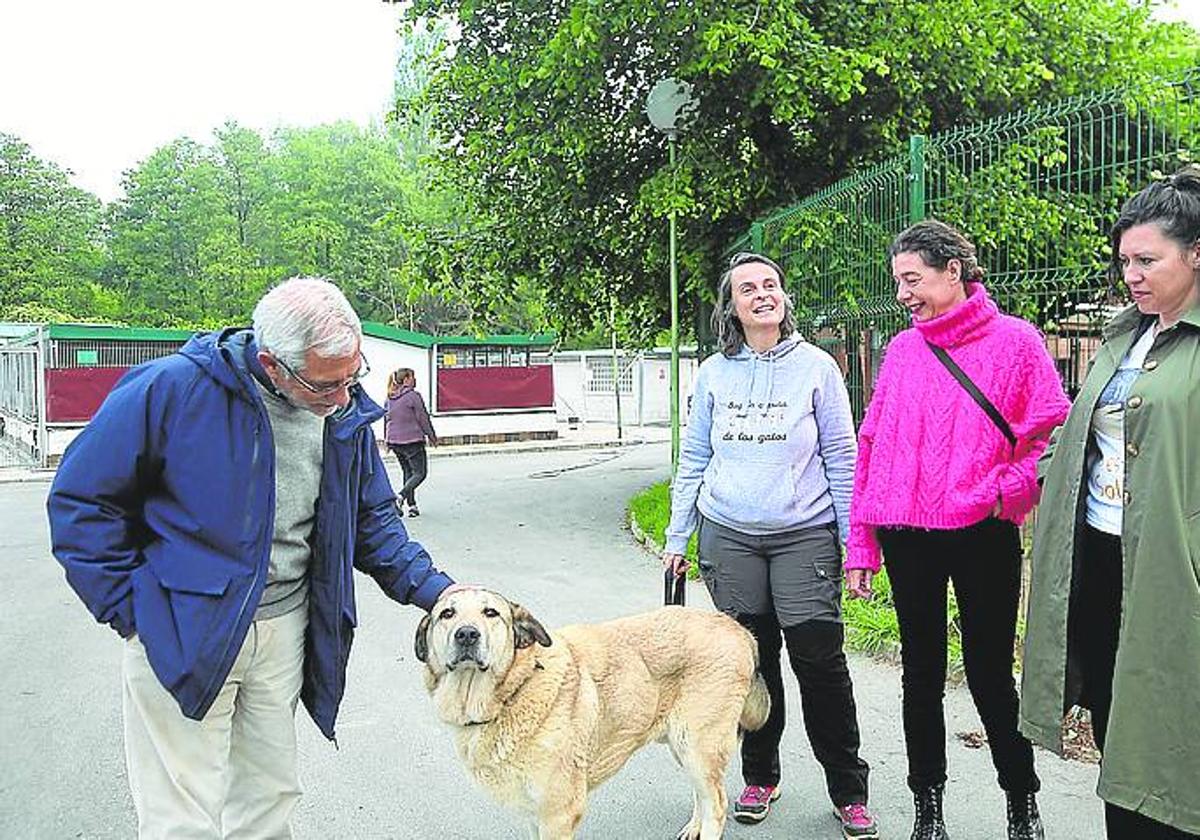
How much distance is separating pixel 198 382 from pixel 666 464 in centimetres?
1761

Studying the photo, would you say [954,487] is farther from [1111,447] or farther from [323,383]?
[323,383]

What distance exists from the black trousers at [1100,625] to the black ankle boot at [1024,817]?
0.92 metres

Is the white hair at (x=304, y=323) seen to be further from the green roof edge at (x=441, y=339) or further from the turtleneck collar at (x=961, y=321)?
the green roof edge at (x=441, y=339)

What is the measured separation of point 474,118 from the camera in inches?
496

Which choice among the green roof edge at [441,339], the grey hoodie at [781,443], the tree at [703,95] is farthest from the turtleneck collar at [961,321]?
the green roof edge at [441,339]

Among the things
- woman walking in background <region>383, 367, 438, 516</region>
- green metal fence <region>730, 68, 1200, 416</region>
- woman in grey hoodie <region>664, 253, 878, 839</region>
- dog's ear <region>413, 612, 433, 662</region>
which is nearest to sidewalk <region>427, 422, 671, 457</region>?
woman walking in background <region>383, 367, 438, 516</region>

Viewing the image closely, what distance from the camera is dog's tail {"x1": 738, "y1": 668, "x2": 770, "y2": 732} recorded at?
12.8 feet

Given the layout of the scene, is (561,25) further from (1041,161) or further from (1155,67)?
(1155,67)

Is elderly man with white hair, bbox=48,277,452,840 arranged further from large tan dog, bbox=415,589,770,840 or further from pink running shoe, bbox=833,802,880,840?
pink running shoe, bbox=833,802,880,840

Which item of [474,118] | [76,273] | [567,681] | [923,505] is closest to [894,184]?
[923,505]

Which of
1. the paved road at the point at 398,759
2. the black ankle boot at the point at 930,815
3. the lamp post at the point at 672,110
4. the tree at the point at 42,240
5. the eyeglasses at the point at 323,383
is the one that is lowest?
the paved road at the point at 398,759

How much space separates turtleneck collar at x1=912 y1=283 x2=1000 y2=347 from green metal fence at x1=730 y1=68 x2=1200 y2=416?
196 centimetres

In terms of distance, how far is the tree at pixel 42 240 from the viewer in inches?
1725

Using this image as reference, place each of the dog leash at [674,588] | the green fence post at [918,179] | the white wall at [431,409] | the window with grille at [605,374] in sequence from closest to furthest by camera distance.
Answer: the dog leash at [674,588]
the green fence post at [918,179]
the white wall at [431,409]
the window with grille at [605,374]
